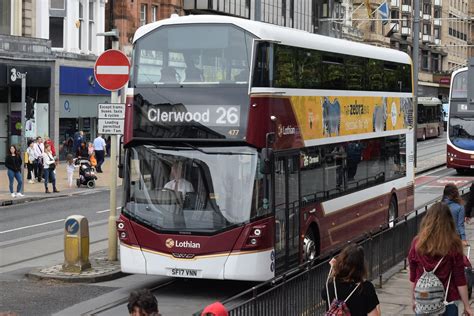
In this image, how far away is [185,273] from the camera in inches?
536

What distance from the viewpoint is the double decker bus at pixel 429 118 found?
7469 cm

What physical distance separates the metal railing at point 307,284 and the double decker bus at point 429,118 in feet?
189

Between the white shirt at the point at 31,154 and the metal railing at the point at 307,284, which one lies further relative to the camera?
the white shirt at the point at 31,154


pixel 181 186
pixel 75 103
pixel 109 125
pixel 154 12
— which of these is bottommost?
pixel 181 186

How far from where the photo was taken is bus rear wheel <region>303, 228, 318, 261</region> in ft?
50.3

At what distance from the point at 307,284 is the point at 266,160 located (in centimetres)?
281

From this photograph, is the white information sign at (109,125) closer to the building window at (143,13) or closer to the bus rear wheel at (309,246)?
the bus rear wheel at (309,246)

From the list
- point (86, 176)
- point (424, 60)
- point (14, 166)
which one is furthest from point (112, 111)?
point (424, 60)

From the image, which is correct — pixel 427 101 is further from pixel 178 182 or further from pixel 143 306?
pixel 143 306

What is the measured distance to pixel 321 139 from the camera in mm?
16375

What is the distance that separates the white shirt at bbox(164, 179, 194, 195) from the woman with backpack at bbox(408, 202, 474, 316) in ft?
17.6

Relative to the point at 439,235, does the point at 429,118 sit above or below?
above

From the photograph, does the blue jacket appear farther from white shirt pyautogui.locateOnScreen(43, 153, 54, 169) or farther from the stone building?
the stone building

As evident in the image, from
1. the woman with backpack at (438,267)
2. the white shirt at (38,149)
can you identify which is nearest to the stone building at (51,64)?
the white shirt at (38,149)
